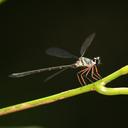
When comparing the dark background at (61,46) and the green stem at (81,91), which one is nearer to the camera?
the green stem at (81,91)

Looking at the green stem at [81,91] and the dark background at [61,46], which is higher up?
the dark background at [61,46]

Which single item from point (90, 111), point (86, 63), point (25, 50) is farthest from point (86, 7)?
point (86, 63)

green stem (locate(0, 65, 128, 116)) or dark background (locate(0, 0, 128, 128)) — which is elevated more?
dark background (locate(0, 0, 128, 128))

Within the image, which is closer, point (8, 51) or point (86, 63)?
point (86, 63)

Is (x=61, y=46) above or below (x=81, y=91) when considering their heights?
above

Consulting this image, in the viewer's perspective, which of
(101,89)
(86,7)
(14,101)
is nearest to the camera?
(101,89)

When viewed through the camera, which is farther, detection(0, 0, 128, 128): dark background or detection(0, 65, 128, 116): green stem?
detection(0, 0, 128, 128): dark background

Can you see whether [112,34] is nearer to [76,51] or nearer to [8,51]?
[76,51]

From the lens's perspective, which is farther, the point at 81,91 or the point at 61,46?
the point at 61,46
